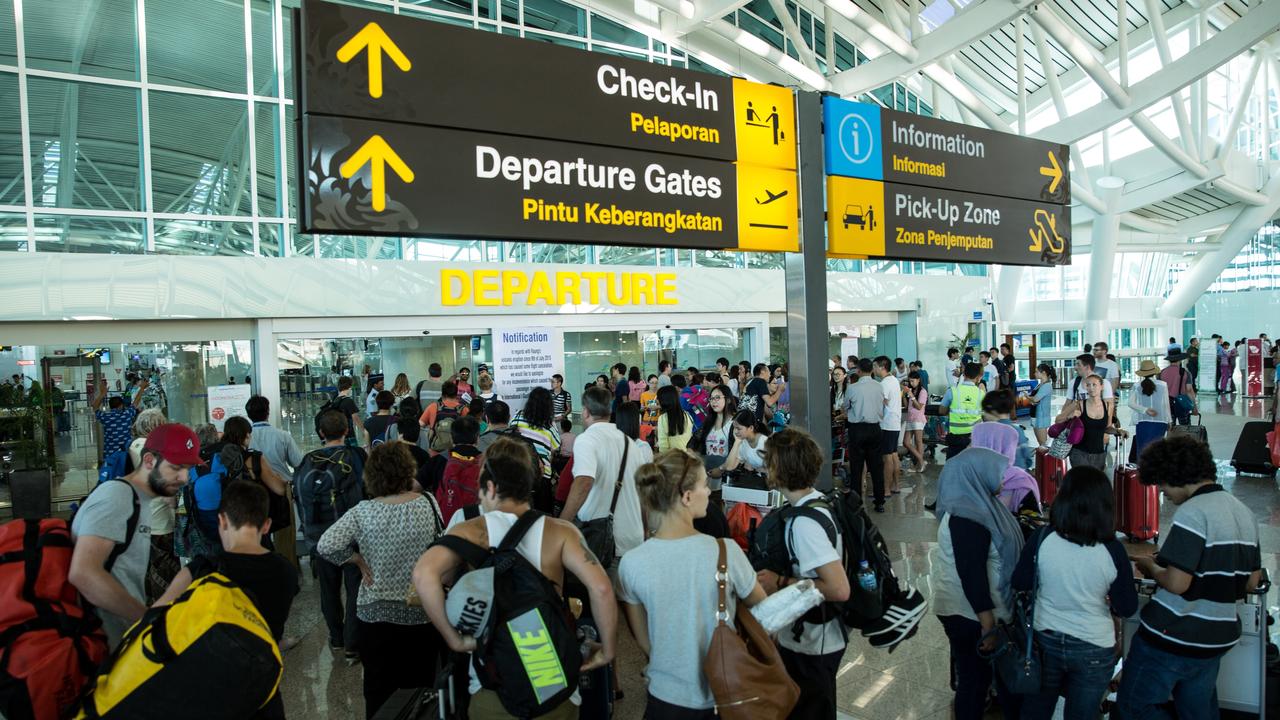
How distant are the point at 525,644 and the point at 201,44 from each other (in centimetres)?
1293

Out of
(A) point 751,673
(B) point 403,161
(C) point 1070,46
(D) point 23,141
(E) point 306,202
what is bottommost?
→ (A) point 751,673

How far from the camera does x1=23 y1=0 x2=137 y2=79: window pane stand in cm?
1094

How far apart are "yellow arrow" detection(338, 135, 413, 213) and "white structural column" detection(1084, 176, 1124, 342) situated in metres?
29.5

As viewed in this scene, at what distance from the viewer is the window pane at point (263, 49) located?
12453 mm

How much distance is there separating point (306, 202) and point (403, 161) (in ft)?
1.63

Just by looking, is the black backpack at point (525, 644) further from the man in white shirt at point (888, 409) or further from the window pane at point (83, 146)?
the window pane at point (83, 146)

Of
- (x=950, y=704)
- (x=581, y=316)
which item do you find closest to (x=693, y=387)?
(x=581, y=316)

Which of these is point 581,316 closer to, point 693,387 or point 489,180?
point 693,387

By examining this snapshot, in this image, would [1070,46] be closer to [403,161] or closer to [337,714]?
[403,161]

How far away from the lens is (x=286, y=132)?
12.7 m

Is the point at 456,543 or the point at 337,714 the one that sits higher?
the point at 456,543

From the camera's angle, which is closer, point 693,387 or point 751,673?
point 751,673

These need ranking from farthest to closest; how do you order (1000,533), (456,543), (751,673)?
(1000,533) → (456,543) → (751,673)

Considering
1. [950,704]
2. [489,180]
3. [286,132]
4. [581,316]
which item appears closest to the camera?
[489,180]
